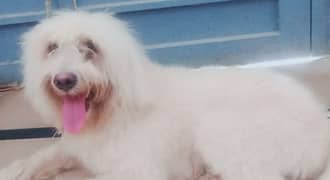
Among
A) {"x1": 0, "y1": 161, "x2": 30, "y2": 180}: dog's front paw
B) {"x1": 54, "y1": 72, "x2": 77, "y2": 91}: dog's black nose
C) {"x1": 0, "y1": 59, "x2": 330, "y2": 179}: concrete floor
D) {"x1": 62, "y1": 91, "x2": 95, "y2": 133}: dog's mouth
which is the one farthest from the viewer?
{"x1": 0, "y1": 59, "x2": 330, "y2": 179}: concrete floor

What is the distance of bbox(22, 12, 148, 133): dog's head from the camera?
1774mm

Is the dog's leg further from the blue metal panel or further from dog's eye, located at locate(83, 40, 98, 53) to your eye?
the blue metal panel

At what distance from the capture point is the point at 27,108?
112 inches

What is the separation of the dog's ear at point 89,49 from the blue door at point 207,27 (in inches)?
50.4

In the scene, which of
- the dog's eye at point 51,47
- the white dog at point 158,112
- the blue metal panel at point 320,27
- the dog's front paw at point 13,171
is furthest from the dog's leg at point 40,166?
the blue metal panel at point 320,27

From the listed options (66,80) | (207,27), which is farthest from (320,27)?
(66,80)

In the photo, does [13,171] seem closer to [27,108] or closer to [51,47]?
[51,47]

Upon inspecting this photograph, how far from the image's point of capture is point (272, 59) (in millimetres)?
3197

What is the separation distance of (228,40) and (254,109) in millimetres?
1274

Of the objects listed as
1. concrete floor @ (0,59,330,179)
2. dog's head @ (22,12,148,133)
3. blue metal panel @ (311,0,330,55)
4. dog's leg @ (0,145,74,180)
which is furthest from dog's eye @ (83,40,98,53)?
blue metal panel @ (311,0,330,55)

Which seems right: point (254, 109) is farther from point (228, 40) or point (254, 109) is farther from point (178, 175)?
point (228, 40)

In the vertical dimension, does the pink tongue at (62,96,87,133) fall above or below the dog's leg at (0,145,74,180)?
above

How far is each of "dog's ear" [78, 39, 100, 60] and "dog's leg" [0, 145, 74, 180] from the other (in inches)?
18.7

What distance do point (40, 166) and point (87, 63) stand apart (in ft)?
1.76
